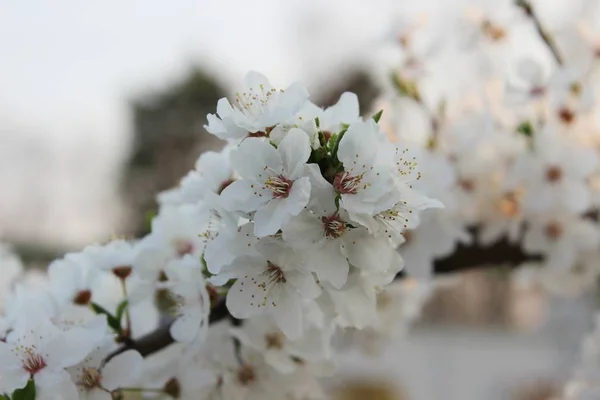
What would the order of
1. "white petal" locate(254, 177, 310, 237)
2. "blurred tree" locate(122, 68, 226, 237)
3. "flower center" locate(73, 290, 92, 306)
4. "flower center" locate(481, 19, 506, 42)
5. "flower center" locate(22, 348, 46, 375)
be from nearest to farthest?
1. "white petal" locate(254, 177, 310, 237)
2. "flower center" locate(22, 348, 46, 375)
3. "flower center" locate(73, 290, 92, 306)
4. "flower center" locate(481, 19, 506, 42)
5. "blurred tree" locate(122, 68, 226, 237)

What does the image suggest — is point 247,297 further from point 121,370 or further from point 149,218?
point 149,218

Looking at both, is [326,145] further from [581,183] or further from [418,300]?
[418,300]

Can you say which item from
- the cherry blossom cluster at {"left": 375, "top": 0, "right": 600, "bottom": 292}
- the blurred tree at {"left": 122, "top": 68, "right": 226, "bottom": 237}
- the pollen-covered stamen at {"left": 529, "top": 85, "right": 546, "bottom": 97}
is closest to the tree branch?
the cherry blossom cluster at {"left": 375, "top": 0, "right": 600, "bottom": 292}

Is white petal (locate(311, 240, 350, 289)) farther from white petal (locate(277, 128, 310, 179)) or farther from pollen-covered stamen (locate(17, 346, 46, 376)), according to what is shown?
pollen-covered stamen (locate(17, 346, 46, 376))

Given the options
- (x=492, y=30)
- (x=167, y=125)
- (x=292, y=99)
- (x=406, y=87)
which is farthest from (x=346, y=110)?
(x=167, y=125)

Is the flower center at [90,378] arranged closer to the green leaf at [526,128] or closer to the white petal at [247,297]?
the white petal at [247,297]

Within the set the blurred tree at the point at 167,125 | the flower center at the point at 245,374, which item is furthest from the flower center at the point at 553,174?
the blurred tree at the point at 167,125
